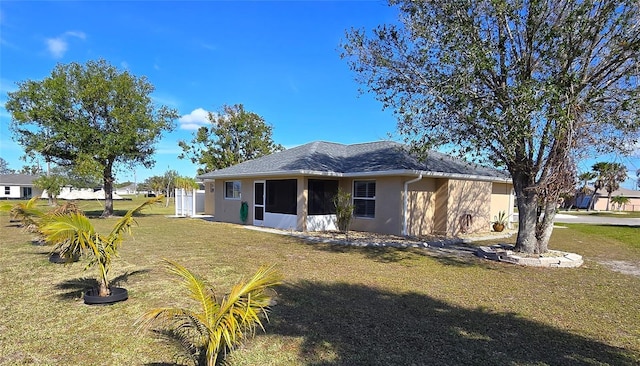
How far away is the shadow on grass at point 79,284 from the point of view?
5801 millimetres

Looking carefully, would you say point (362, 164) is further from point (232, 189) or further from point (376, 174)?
point (232, 189)

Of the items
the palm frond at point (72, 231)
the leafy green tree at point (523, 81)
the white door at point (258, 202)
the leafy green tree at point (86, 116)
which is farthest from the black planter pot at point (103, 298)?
the leafy green tree at point (86, 116)

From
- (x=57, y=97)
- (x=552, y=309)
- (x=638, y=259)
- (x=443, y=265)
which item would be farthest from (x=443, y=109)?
(x=57, y=97)

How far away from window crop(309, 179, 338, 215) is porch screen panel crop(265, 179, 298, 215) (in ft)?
2.23

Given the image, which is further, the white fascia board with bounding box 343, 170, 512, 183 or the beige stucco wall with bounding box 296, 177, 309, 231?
the beige stucco wall with bounding box 296, 177, 309, 231

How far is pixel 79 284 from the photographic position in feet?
21.2

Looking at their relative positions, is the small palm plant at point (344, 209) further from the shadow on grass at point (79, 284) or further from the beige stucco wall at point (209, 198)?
the beige stucco wall at point (209, 198)

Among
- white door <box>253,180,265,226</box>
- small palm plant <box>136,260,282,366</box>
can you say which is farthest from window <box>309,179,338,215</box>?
small palm plant <box>136,260,282,366</box>

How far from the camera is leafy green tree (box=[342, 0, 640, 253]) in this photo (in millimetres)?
7598

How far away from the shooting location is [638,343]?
4312 mm

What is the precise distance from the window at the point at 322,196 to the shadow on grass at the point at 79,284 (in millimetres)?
8757

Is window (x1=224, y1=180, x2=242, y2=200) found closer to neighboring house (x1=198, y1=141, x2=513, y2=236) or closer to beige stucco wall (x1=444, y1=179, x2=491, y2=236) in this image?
neighboring house (x1=198, y1=141, x2=513, y2=236)

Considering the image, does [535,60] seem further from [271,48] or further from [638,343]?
[271,48]

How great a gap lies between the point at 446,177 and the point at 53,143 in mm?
20525
